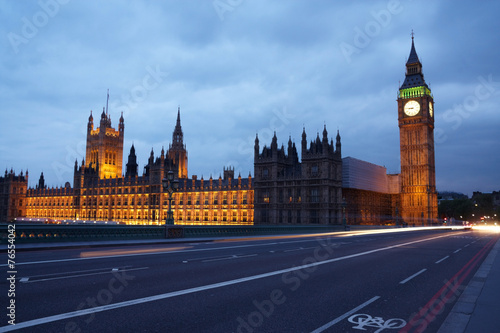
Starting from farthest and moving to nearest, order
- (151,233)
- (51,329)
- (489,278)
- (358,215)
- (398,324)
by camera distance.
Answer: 1. (358,215)
2. (151,233)
3. (489,278)
4. (398,324)
5. (51,329)

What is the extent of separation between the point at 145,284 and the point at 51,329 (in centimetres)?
422

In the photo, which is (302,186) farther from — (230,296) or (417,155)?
(230,296)

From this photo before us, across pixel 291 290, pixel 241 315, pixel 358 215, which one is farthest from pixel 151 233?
pixel 358 215

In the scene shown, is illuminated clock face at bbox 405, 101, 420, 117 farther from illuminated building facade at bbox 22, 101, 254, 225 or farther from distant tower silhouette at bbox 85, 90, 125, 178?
distant tower silhouette at bbox 85, 90, 125, 178

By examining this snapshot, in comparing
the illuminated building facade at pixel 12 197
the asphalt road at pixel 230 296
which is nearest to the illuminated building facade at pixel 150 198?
the illuminated building facade at pixel 12 197

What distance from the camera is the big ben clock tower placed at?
100 meters

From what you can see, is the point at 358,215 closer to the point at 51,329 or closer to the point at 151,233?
the point at 151,233

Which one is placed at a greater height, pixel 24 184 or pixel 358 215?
pixel 24 184

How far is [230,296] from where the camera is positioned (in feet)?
32.0

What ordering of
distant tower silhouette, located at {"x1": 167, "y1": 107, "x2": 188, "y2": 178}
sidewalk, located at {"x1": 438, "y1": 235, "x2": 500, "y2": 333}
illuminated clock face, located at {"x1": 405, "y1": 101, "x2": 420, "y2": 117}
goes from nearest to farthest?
sidewalk, located at {"x1": 438, "y1": 235, "x2": 500, "y2": 333} → illuminated clock face, located at {"x1": 405, "y1": 101, "x2": 420, "y2": 117} → distant tower silhouette, located at {"x1": 167, "y1": 107, "x2": 188, "y2": 178}

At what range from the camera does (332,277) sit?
12812 mm

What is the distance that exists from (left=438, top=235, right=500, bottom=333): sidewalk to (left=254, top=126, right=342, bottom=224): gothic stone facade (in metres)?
59.9

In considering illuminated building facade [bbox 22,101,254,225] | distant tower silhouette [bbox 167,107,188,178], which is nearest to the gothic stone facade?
illuminated building facade [bbox 22,101,254,225]

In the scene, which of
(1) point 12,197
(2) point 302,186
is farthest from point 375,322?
(1) point 12,197
